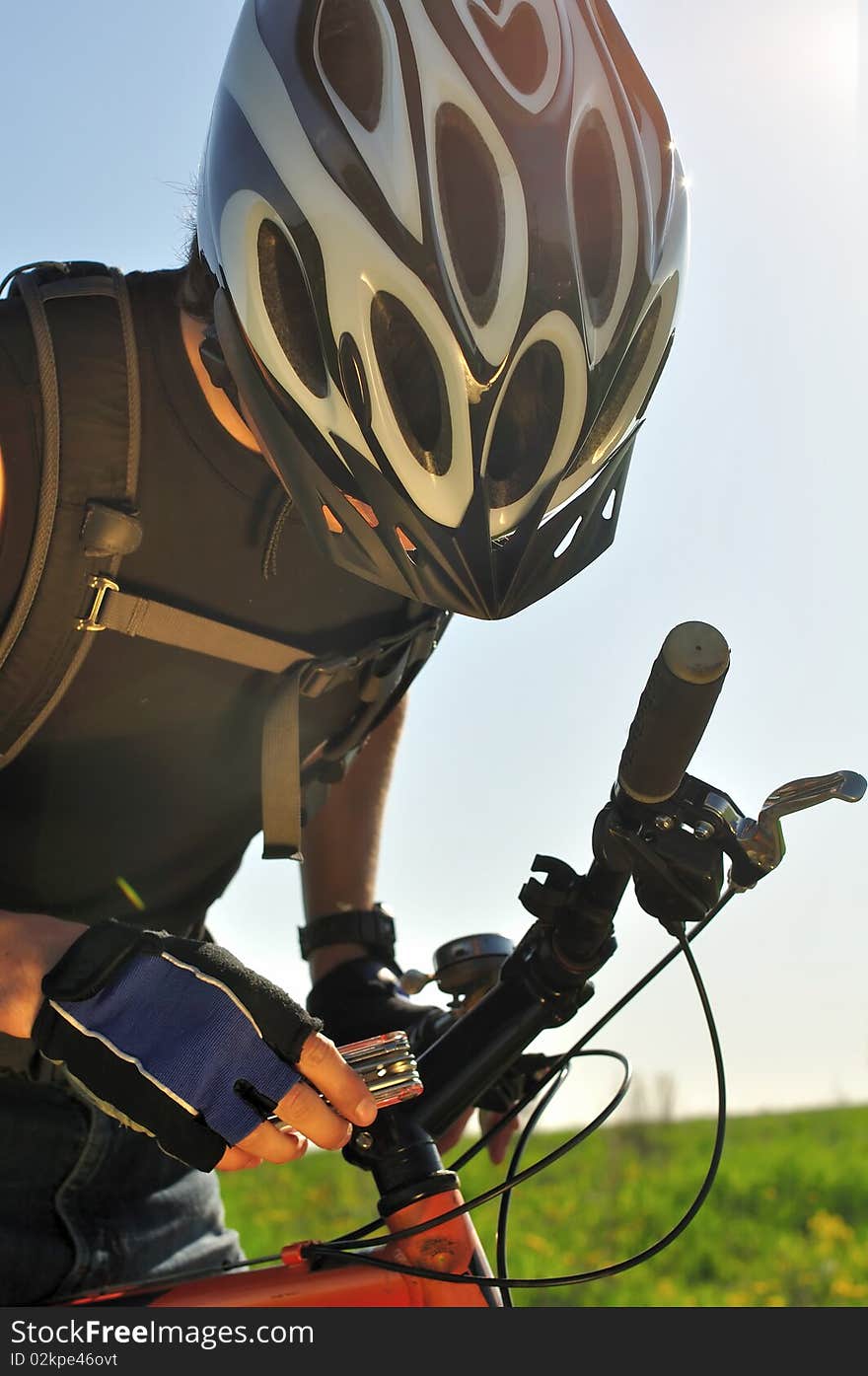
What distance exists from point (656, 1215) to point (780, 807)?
9.98 meters

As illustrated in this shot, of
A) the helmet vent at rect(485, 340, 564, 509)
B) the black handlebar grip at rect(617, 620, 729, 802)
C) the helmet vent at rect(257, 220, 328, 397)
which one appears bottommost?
the black handlebar grip at rect(617, 620, 729, 802)

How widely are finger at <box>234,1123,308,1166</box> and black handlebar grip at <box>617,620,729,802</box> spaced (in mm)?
665

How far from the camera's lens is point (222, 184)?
2.02 metres

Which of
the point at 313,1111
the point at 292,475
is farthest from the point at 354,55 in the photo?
the point at 313,1111

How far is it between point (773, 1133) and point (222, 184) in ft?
48.5

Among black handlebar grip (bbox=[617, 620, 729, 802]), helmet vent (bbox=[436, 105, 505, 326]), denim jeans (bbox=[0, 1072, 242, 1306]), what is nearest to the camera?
black handlebar grip (bbox=[617, 620, 729, 802])

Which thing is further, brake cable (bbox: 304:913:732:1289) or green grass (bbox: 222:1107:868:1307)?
Result: green grass (bbox: 222:1107:868:1307)

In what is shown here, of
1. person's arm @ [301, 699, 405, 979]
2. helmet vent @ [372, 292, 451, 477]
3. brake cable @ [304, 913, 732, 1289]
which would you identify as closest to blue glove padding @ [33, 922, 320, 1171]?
brake cable @ [304, 913, 732, 1289]

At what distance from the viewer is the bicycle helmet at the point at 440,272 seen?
1.85 meters

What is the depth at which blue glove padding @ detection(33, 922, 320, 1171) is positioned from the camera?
164 cm

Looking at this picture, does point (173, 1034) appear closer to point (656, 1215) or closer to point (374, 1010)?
point (374, 1010)

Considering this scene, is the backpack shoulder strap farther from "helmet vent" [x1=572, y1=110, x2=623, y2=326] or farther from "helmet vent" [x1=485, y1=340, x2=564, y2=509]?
"helmet vent" [x1=572, y1=110, x2=623, y2=326]
